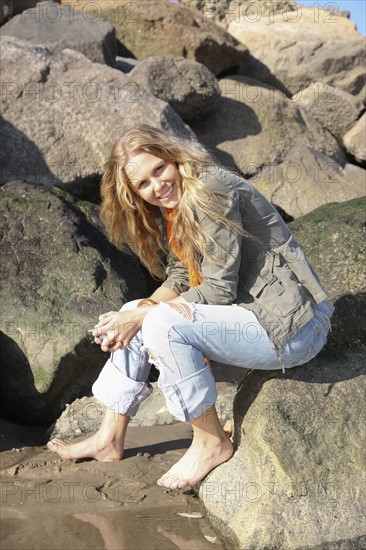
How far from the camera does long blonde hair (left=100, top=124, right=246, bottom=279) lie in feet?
10.5

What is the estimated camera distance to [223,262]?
3209mm

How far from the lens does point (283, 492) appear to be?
3.16 metres

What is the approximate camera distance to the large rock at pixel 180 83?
724 centimetres

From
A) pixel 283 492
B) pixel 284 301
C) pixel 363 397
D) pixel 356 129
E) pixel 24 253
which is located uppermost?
pixel 284 301

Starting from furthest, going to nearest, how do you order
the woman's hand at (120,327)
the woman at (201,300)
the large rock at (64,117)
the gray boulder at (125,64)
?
1. the gray boulder at (125,64)
2. the large rock at (64,117)
3. the woman's hand at (120,327)
4. the woman at (201,300)

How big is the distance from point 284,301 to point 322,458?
657 millimetres

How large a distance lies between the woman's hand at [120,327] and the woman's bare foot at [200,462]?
0.57 m

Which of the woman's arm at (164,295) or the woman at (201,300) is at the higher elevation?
the woman at (201,300)

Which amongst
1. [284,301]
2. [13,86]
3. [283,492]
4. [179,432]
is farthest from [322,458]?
[13,86]

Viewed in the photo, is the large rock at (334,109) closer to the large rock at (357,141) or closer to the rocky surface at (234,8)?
the large rock at (357,141)

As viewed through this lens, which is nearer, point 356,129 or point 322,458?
point 322,458

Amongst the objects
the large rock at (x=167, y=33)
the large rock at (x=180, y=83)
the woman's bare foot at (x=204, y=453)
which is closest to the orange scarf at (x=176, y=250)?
the woman's bare foot at (x=204, y=453)

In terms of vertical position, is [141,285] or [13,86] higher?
[13,86]

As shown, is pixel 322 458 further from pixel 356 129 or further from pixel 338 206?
pixel 356 129
